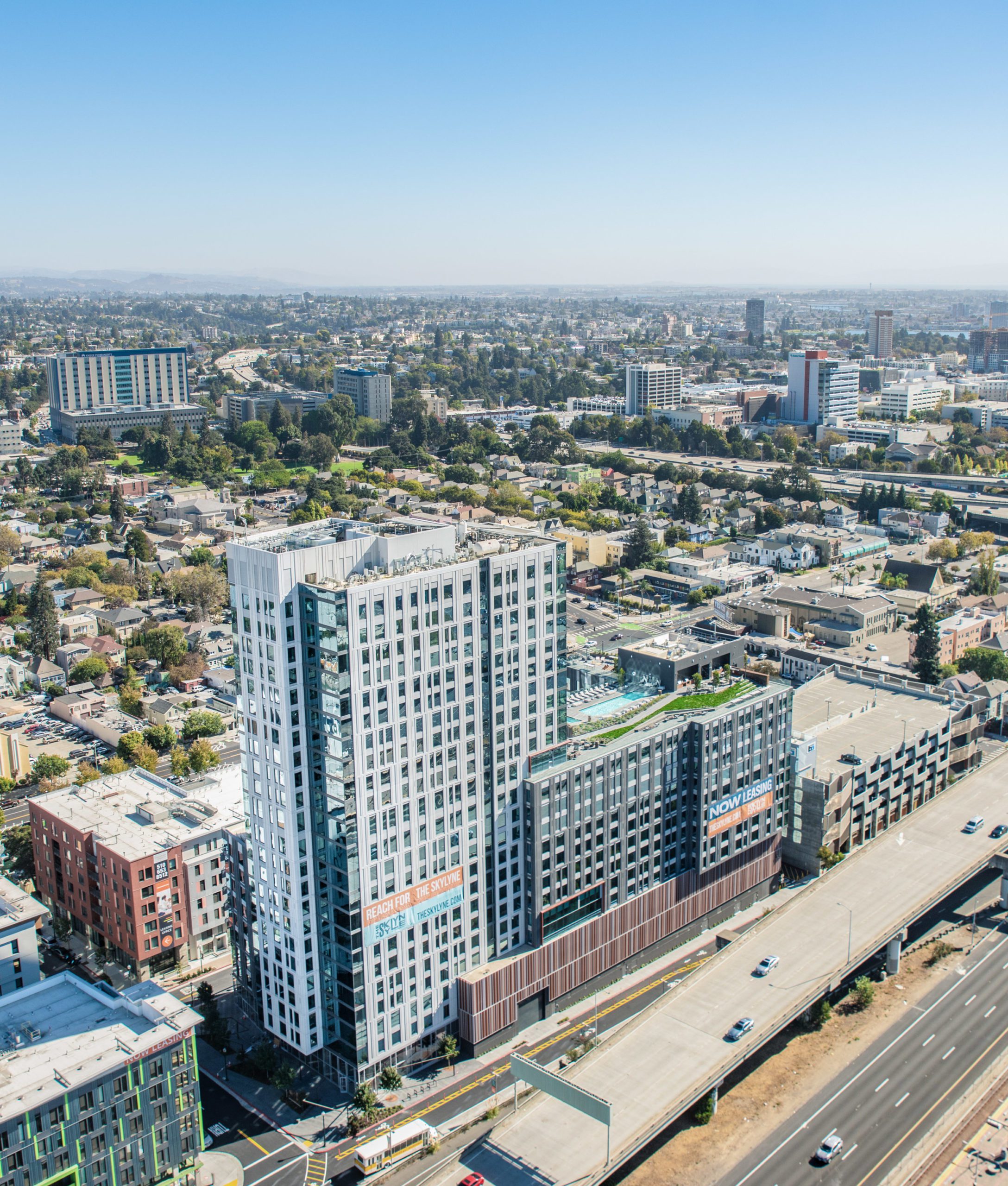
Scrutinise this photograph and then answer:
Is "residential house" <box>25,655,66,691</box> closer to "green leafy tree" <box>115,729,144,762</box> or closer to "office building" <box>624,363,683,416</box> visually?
"green leafy tree" <box>115,729,144,762</box>

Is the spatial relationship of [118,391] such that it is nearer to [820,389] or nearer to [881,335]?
[820,389]

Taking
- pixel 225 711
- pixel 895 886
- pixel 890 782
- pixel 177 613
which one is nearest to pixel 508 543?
pixel 895 886

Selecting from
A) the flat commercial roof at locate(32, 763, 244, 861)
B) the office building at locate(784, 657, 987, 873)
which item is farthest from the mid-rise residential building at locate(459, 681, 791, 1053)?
the flat commercial roof at locate(32, 763, 244, 861)

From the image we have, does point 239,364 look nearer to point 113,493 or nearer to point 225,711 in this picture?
point 113,493

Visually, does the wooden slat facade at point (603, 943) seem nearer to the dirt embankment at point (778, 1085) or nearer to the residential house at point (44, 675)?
the dirt embankment at point (778, 1085)

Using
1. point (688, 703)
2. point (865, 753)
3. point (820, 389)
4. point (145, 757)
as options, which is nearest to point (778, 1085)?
point (688, 703)
